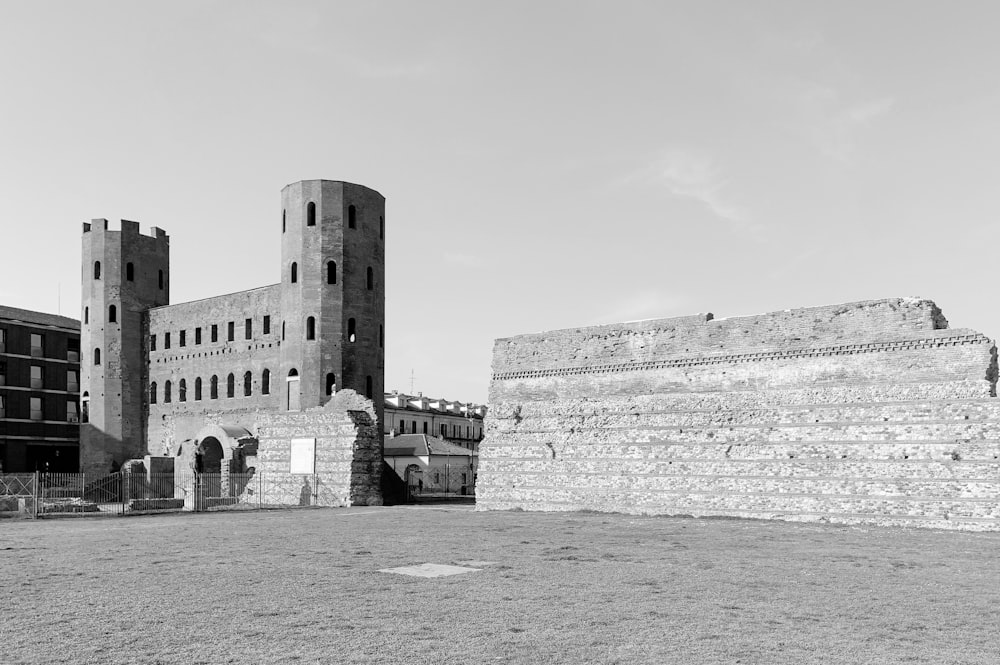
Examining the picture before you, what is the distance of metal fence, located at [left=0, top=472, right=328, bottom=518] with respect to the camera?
29.8 meters

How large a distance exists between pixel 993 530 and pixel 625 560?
1035 centimetres

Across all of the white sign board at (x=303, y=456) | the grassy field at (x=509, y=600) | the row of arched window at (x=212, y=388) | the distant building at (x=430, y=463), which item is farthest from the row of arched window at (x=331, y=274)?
the grassy field at (x=509, y=600)

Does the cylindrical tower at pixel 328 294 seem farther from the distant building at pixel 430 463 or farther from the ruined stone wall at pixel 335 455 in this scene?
the distant building at pixel 430 463

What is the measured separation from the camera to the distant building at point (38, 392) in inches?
2290

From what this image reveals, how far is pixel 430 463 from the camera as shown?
60.2 metres

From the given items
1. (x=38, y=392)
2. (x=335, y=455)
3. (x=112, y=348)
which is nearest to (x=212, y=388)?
(x=112, y=348)

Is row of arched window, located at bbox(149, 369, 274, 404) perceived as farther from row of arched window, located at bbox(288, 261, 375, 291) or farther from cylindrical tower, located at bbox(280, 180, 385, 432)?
row of arched window, located at bbox(288, 261, 375, 291)

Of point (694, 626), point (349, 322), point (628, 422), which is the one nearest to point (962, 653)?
point (694, 626)

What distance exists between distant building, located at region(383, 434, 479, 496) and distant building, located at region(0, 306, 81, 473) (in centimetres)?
2195

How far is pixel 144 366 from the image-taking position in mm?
52844

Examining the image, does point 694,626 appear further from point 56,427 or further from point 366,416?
point 56,427

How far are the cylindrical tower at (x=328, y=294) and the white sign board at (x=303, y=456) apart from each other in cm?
479

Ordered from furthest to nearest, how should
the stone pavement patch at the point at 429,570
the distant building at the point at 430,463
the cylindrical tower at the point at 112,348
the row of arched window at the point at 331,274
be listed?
the distant building at the point at 430,463
the cylindrical tower at the point at 112,348
the row of arched window at the point at 331,274
the stone pavement patch at the point at 429,570

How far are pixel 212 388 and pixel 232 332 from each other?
343cm
